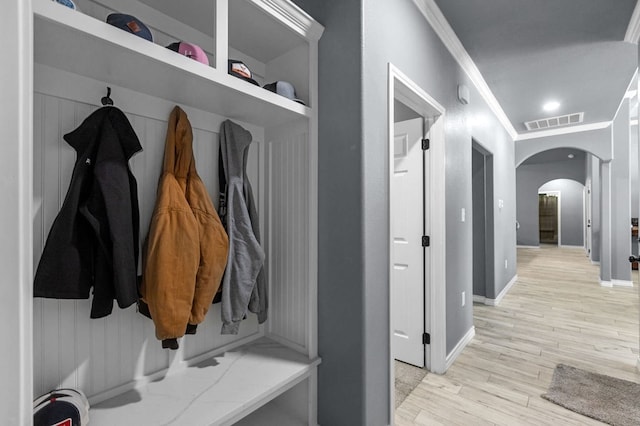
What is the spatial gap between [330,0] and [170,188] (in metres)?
1.22

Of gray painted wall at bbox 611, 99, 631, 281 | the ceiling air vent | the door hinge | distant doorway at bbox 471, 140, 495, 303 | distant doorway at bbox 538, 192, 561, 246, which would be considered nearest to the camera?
the door hinge

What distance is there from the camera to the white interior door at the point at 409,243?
7.66 feet

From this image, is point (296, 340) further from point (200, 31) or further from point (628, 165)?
point (628, 165)

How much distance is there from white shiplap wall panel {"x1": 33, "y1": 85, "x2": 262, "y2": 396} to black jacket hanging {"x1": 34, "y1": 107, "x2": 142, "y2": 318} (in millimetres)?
78

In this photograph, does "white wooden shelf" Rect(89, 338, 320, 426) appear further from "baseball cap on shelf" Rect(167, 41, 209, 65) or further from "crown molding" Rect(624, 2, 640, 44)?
"crown molding" Rect(624, 2, 640, 44)

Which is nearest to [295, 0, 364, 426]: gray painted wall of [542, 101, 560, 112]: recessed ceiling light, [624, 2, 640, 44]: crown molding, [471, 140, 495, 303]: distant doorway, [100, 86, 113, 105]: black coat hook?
[100, 86, 113, 105]: black coat hook

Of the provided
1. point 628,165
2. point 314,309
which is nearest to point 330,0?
point 314,309

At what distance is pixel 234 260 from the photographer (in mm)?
1430

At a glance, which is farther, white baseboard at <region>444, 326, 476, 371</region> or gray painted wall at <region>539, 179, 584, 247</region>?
gray painted wall at <region>539, 179, 584, 247</region>

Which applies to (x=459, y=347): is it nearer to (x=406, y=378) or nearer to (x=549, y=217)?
(x=406, y=378)

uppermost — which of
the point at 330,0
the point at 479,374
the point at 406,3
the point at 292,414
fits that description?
the point at 406,3

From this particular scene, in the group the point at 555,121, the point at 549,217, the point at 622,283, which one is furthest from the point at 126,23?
the point at 549,217

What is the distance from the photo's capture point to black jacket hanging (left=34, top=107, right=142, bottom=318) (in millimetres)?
982

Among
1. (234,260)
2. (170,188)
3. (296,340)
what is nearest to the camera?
(170,188)
